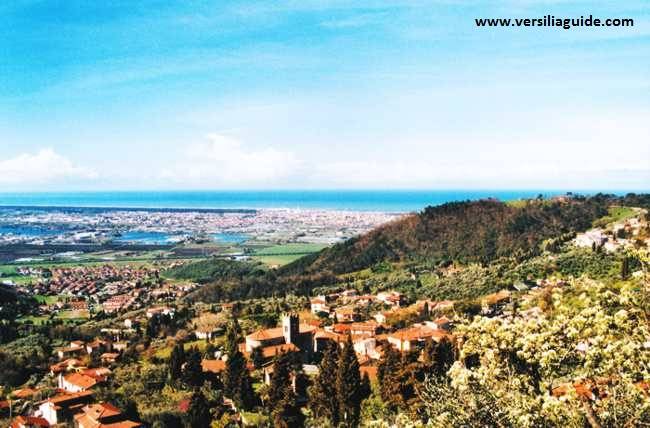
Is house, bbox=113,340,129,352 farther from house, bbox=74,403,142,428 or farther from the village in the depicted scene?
house, bbox=74,403,142,428

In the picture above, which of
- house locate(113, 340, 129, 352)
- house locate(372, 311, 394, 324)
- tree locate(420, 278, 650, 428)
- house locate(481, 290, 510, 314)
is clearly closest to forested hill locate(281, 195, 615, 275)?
house locate(481, 290, 510, 314)

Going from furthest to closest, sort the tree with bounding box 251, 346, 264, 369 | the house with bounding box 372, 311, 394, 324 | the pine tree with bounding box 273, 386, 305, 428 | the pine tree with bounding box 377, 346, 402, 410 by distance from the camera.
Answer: the house with bounding box 372, 311, 394, 324 → the tree with bounding box 251, 346, 264, 369 → the pine tree with bounding box 377, 346, 402, 410 → the pine tree with bounding box 273, 386, 305, 428

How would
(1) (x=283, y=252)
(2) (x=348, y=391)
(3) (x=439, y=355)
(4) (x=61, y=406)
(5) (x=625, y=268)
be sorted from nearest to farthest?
(2) (x=348, y=391) → (3) (x=439, y=355) → (4) (x=61, y=406) → (5) (x=625, y=268) → (1) (x=283, y=252)

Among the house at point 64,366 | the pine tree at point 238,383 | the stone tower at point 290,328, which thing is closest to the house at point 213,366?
the pine tree at point 238,383

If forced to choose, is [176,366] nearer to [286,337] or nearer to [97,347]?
[286,337]

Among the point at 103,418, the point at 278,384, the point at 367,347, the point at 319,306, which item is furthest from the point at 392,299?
the point at 103,418

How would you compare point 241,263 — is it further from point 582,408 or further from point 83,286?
point 582,408
